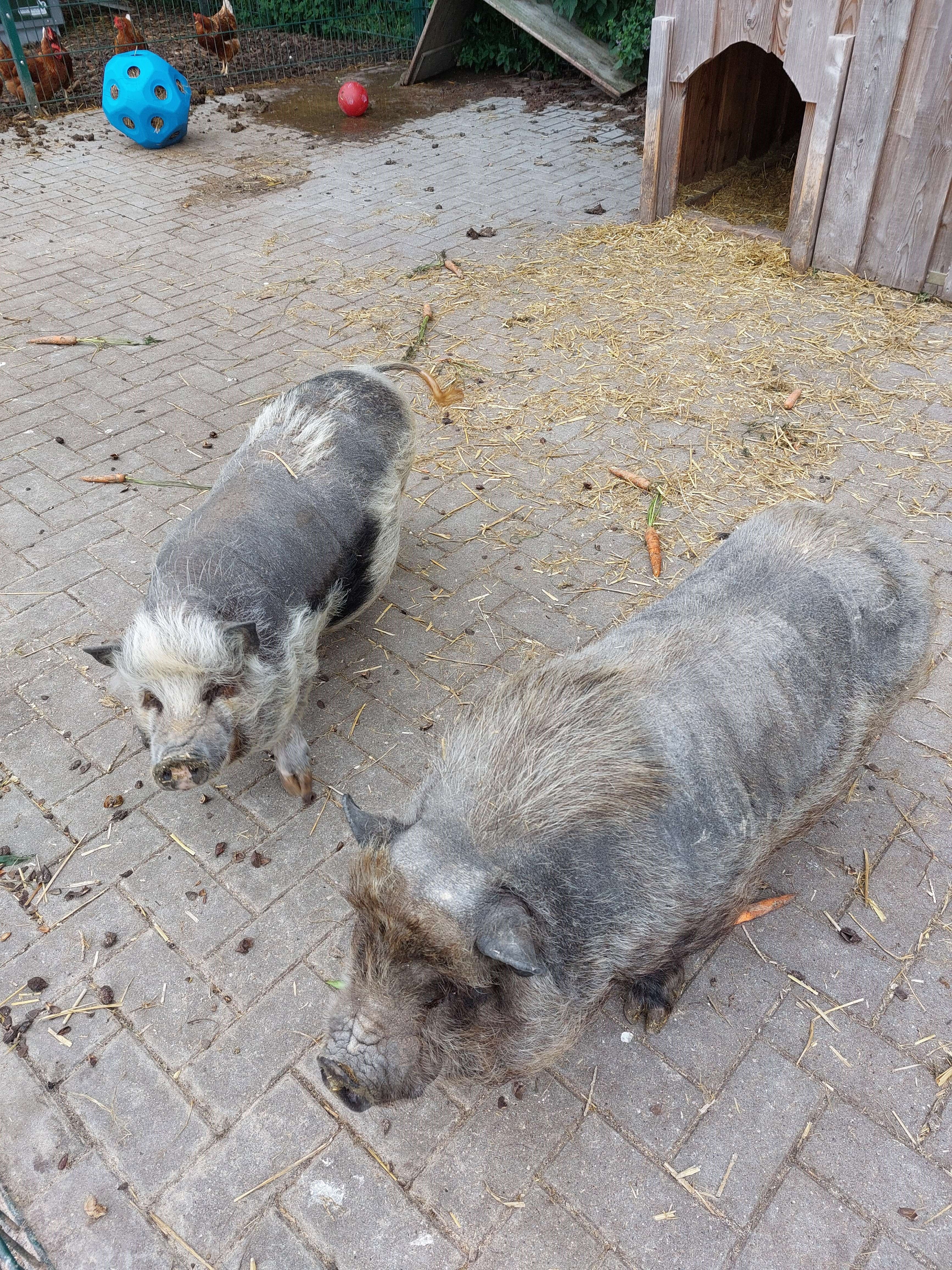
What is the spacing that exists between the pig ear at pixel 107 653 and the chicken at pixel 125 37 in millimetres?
11689

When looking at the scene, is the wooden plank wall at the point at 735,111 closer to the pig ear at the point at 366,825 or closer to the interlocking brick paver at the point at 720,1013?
the interlocking brick paver at the point at 720,1013

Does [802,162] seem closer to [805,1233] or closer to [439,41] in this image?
[805,1233]

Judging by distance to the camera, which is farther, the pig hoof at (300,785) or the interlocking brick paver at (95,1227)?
the pig hoof at (300,785)

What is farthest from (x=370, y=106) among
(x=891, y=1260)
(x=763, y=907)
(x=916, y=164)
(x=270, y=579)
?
(x=891, y=1260)

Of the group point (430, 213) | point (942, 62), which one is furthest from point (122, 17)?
point (942, 62)

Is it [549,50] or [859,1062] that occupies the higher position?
[549,50]

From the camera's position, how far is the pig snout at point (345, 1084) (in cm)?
220

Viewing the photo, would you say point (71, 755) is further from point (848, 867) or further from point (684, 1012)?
point (848, 867)

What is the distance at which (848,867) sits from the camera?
10.9 feet

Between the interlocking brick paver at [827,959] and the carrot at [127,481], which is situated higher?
the carrot at [127,481]

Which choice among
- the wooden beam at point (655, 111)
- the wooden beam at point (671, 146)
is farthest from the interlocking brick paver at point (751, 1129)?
the wooden beam at point (671, 146)

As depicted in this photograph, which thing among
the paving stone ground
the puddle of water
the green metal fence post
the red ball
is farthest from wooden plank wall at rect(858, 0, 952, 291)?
the green metal fence post

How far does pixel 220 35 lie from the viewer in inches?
480

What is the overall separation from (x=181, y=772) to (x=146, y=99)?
387 inches
